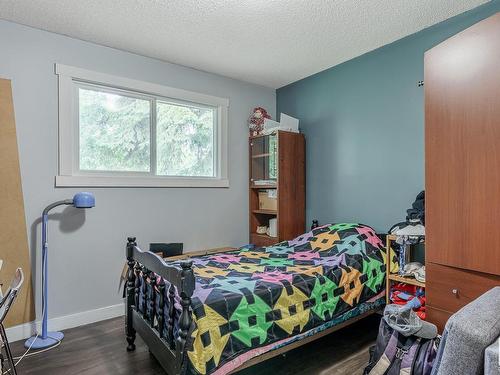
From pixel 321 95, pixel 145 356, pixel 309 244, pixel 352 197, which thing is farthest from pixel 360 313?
pixel 321 95

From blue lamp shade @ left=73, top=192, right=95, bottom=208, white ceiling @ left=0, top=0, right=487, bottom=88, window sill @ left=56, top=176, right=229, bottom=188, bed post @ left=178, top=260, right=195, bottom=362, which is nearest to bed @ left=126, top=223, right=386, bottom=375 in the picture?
bed post @ left=178, top=260, right=195, bottom=362

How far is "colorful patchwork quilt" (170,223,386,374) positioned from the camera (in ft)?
5.50

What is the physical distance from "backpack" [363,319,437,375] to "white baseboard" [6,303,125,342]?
2269 millimetres

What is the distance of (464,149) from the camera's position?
1.69m

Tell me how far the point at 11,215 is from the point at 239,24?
7.84 ft

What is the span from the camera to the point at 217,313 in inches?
66.9

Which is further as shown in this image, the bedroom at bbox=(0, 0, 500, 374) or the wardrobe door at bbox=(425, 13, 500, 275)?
the bedroom at bbox=(0, 0, 500, 374)

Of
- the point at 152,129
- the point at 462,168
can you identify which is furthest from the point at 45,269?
the point at 462,168

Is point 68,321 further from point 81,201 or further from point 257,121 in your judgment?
point 257,121

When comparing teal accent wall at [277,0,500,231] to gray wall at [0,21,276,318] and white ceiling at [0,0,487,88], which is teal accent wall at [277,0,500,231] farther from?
gray wall at [0,21,276,318]

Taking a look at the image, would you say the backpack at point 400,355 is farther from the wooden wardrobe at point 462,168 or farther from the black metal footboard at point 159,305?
the black metal footboard at point 159,305

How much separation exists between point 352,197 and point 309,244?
0.71 m

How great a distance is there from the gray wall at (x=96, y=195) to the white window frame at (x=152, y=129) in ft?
0.20

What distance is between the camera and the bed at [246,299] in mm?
1627
